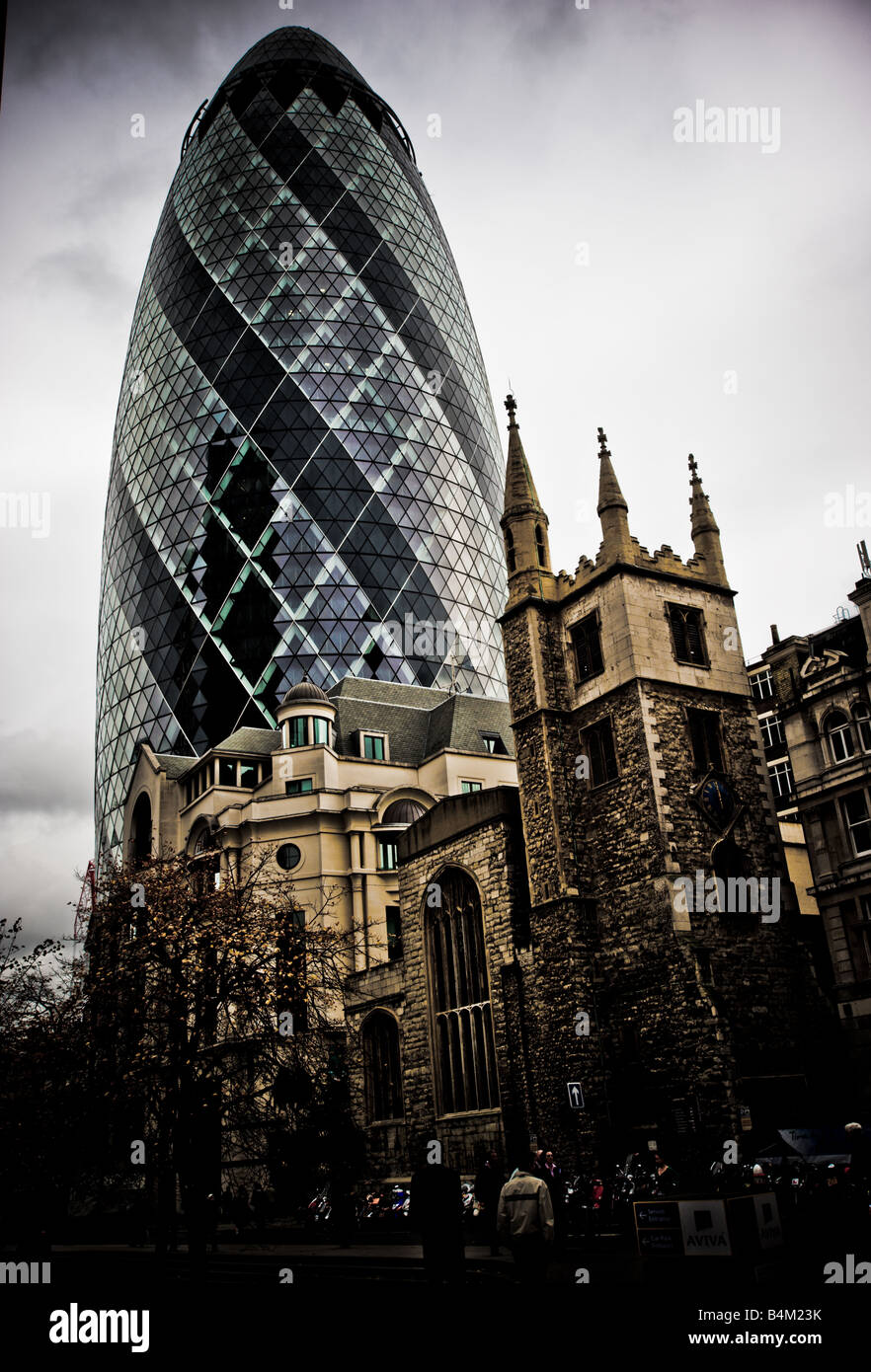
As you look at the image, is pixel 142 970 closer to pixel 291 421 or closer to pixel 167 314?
pixel 291 421

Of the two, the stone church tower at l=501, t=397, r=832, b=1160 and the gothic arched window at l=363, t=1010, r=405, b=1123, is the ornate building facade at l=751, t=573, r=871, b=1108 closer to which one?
the stone church tower at l=501, t=397, r=832, b=1160

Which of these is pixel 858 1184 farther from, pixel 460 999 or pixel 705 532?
pixel 705 532

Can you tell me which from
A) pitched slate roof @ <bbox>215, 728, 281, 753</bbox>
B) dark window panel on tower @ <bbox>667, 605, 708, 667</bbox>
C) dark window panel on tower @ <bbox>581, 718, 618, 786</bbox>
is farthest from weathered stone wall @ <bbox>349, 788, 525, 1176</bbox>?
pitched slate roof @ <bbox>215, 728, 281, 753</bbox>

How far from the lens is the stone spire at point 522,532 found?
30422 millimetres

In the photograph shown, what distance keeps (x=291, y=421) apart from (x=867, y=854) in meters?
49.4

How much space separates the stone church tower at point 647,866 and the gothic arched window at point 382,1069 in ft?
22.4

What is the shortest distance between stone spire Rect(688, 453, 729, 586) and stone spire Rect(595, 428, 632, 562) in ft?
8.81

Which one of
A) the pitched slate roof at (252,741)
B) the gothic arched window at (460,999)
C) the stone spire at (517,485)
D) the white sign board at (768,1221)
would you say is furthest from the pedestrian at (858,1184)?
the pitched slate roof at (252,741)

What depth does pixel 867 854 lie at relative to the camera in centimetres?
2611

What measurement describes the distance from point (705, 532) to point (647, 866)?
10.4 m

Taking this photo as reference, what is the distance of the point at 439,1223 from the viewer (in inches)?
358

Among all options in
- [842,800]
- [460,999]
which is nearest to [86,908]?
[460,999]

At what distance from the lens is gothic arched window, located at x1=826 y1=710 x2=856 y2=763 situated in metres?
27.2
